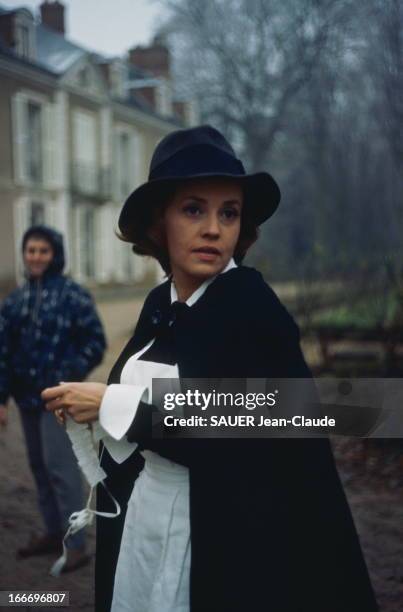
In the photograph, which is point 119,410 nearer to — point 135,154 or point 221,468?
point 221,468

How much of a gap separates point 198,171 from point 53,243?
225 cm

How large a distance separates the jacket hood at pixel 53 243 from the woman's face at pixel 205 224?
7.05ft

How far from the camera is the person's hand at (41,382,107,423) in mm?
1445

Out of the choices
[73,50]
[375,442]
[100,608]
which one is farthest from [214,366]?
[73,50]

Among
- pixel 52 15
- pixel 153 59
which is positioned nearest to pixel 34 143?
pixel 52 15

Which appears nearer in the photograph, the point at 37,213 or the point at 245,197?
the point at 245,197

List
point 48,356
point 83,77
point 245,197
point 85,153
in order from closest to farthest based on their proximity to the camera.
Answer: point 245,197 < point 48,356 < point 83,77 < point 85,153

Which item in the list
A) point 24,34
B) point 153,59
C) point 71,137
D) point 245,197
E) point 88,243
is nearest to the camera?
point 245,197

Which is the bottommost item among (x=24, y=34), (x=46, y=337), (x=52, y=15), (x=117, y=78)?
(x=46, y=337)

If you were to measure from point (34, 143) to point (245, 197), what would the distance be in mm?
20124

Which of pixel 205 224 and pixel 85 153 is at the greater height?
pixel 85 153

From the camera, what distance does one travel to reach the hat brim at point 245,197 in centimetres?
156

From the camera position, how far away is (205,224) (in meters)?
1.53

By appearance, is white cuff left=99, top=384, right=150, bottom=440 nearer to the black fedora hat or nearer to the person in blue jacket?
the black fedora hat
